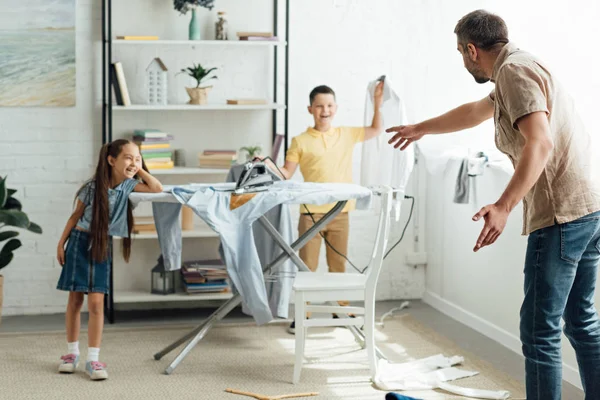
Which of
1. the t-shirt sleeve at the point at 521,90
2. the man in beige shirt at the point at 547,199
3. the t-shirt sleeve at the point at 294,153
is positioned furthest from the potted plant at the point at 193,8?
the t-shirt sleeve at the point at 521,90

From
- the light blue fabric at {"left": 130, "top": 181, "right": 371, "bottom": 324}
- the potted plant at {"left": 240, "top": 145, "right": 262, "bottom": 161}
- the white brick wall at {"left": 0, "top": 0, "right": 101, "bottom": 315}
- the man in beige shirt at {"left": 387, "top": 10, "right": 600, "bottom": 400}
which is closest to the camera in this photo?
the man in beige shirt at {"left": 387, "top": 10, "right": 600, "bottom": 400}

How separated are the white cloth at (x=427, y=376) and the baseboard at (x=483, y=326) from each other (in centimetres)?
34

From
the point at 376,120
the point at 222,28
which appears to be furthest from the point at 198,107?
the point at 376,120

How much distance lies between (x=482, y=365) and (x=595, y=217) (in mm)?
1456

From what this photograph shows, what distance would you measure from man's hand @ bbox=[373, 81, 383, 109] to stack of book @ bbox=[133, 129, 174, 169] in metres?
1.13

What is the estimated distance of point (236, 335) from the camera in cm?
434

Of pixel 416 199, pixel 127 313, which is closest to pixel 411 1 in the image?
pixel 416 199

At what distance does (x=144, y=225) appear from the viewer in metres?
4.66

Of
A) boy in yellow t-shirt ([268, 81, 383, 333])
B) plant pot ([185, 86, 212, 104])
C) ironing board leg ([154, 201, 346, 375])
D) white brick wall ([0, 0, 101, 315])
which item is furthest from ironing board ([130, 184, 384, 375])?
white brick wall ([0, 0, 101, 315])

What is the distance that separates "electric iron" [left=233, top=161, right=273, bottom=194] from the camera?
137 inches

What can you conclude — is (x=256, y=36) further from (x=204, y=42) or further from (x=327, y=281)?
(x=327, y=281)

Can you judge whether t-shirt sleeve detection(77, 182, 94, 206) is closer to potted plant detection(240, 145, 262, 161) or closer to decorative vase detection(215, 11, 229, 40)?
potted plant detection(240, 145, 262, 161)

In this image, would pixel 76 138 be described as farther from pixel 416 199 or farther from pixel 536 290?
pixel 536 290

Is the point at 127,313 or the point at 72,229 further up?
the point at 72,229
